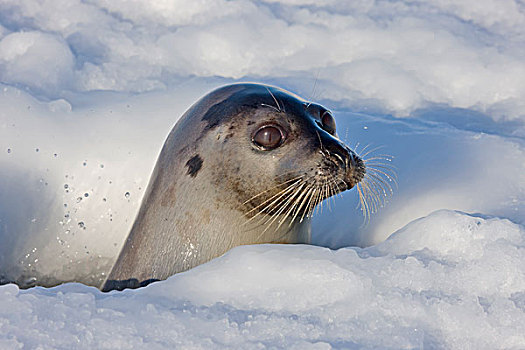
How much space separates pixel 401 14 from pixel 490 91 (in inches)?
58.5

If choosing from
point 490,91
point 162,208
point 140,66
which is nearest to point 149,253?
point 162,208

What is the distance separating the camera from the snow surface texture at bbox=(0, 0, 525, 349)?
1702 mm

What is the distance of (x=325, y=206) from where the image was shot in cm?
317

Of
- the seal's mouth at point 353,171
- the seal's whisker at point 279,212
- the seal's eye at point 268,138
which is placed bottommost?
the seal's whisker at point 279,212

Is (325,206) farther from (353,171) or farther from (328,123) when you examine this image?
(353,171)

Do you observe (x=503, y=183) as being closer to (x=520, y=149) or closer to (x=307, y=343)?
(x=520, y=149)

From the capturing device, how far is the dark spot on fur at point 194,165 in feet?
8.04

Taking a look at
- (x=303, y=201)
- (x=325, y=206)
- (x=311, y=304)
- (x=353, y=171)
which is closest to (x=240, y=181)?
(x=303, y=201)

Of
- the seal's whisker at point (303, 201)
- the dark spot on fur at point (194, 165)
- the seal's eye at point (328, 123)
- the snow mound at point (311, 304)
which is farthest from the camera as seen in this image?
the seal's eye at point (328, 123)

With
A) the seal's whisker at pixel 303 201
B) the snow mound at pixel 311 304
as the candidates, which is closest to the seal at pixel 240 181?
the seal's whisker at pixel 303 201

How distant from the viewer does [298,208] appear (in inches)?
95.6

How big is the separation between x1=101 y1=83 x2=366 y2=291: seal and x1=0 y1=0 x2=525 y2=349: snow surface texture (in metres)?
0.28

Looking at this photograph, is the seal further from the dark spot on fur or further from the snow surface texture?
the snow surface texture

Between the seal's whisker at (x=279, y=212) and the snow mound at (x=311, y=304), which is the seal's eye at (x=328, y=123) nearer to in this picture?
the seal's whisker at (x=279, y=212)
